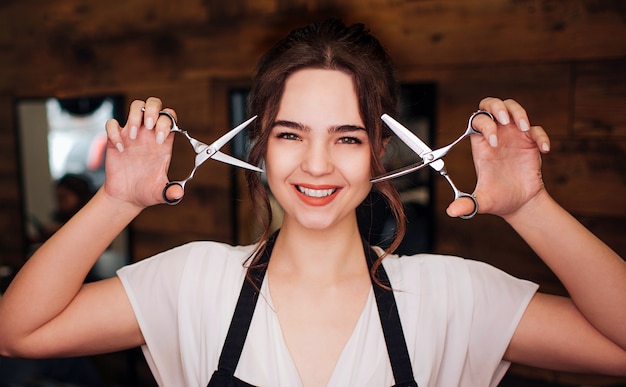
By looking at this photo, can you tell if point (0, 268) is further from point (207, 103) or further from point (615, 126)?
point (615, 126)

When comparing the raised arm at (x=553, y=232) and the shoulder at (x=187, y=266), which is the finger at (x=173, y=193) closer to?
the shoulder at (x=187, y=266)

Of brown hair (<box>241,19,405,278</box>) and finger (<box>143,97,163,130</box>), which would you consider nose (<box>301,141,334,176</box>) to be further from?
finger (<box>143,97,163,130</box>)

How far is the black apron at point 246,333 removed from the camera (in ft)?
3.69

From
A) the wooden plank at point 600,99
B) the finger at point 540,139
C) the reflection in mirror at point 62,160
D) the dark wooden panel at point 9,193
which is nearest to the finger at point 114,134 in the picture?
the finger at point 540,139

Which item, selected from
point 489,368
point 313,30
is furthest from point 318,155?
point 489,368

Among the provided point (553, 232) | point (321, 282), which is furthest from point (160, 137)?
point (553, 232)

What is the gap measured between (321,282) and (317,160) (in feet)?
0.98

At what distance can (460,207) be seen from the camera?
0.97 meters

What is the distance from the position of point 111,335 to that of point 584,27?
A: 168 cm

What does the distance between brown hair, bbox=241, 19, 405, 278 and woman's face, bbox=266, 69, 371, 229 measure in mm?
18

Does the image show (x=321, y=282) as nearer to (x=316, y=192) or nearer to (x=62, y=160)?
(x=316, y=192)

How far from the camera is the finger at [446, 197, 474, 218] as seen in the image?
961mm

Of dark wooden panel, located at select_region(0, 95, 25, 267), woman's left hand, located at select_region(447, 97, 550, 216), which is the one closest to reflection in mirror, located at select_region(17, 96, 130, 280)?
dark wooden panel, located at select_region(0, 95, 25, 267)

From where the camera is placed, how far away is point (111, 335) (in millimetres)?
1161
